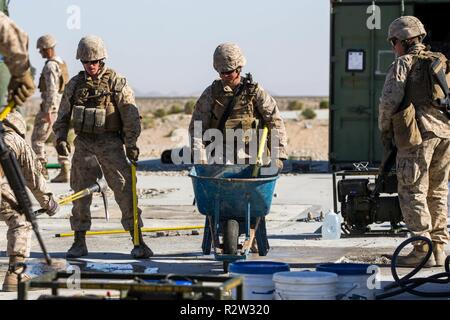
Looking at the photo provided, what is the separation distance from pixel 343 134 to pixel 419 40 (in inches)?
367

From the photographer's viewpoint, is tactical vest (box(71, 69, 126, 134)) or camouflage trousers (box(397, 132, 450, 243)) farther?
tactical vest (box(71, 69, 126, 134))

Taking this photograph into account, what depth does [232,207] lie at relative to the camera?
977 centimetres

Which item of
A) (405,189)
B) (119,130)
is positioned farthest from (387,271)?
(119,130)

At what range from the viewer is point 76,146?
11.1 m

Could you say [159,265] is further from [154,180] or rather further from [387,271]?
[154,180]

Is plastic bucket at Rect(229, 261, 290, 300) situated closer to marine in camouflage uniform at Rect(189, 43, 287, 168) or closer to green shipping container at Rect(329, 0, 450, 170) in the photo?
marine in camouflage uniform at Rect(189, 43, 287, 168)

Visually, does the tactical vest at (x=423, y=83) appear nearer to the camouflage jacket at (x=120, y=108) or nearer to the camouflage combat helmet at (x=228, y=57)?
the camouflage combat helmet at (x=228, y=57)

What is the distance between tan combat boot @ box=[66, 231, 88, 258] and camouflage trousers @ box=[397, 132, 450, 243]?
9.75 ft

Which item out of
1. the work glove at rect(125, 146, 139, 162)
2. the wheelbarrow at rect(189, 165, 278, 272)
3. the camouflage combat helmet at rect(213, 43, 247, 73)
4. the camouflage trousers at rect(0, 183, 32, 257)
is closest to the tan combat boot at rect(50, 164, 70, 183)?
the work glove at rect(125, 146, 139, 162)

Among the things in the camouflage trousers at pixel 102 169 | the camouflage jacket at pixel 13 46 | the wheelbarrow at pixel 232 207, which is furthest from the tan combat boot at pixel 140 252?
the camouflage jacket at pixel 13 46

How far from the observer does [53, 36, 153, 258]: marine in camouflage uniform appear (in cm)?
1073

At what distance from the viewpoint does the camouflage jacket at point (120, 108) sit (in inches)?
423

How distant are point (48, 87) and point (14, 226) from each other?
8.80 m
